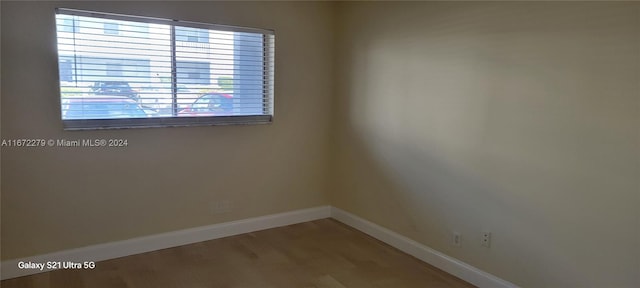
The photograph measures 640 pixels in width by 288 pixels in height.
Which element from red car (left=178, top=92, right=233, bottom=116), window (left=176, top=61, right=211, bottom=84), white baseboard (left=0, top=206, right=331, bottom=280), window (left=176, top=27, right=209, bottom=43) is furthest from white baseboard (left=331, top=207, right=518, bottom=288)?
window (left=176, top=27, right=209, bottom=43)

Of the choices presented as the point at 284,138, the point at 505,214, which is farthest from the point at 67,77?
the point at 505,214

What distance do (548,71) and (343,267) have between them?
1.91m

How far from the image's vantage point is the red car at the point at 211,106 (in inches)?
141

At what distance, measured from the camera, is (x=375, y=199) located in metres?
3.95

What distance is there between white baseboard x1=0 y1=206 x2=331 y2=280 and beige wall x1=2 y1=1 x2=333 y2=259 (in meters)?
0.05

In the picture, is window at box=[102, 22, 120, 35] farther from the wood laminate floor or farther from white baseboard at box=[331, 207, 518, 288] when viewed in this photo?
white baseboard at box=[331, 207, 518, 288]

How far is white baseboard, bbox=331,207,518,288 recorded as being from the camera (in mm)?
3010

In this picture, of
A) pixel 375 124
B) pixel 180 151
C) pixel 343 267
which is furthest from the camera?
pixel 375 124

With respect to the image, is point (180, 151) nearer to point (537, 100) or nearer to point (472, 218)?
point (472, 218)

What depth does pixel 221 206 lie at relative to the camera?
3.84 m

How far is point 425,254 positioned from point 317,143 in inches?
59.0

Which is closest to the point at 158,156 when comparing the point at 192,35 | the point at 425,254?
the point at 192,35

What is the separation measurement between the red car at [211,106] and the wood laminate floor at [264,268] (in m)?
1.08

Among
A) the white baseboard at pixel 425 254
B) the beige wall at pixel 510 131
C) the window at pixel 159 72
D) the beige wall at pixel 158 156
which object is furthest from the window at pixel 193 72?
the white baseboard at pixel 425 254
